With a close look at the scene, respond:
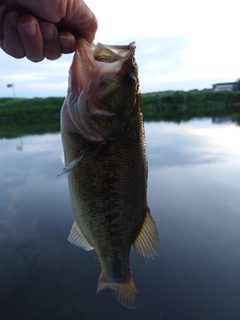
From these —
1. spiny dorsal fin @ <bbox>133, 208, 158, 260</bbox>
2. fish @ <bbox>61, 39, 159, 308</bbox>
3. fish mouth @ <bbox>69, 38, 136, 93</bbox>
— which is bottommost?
spiny dorsal fin @ <bbox>133, 208, 158, 260</bbox>

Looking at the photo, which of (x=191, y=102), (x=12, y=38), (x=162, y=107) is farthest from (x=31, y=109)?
(x=12, y=38)

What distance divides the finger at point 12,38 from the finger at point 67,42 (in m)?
0.23

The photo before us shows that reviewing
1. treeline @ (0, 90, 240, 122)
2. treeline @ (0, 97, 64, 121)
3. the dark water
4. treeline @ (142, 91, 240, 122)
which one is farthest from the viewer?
treeline @ (142, 91, 240, 122)

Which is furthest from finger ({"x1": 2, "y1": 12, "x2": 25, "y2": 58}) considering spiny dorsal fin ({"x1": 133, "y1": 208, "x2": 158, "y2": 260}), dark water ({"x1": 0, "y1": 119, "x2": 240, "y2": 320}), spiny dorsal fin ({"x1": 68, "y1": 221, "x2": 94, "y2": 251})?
dark water ({"x1": 0, "y1": 119, "x2": 240, "y2": 320})

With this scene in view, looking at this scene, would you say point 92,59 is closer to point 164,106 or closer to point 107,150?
point 107,150

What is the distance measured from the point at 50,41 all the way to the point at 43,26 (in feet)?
0.28

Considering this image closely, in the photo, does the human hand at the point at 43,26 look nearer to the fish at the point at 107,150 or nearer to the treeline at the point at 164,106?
the fish at the point at 107,150

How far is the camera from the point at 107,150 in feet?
5.40

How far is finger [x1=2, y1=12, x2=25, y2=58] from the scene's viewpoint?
5.00ft

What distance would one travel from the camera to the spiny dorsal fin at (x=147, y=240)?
181cm

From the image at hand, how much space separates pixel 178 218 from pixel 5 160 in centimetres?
862

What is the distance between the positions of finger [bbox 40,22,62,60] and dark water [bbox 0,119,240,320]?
341 centimetres

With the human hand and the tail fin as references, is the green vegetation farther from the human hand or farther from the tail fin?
the human hand

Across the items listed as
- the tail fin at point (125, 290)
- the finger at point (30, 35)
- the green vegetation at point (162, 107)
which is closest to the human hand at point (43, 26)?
the finger at point (30, 35)
